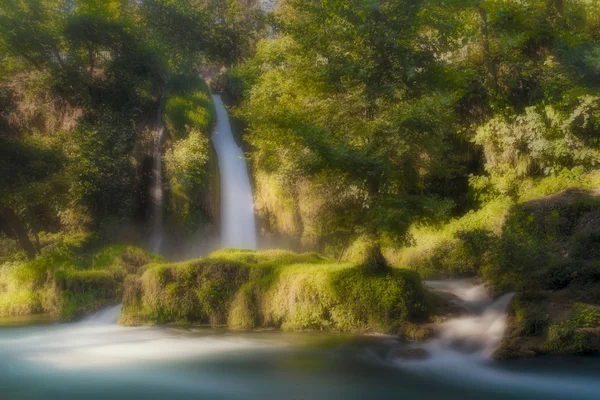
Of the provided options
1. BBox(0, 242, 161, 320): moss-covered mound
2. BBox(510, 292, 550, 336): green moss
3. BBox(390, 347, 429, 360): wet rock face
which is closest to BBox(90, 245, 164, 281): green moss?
BBox(0, 242, 161, 320): moss-covered mound

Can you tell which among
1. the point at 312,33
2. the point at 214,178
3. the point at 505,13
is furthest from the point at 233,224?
the point at 505,13

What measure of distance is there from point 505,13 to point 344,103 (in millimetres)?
11559

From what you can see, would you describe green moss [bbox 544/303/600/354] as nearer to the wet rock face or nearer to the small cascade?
the small cascade

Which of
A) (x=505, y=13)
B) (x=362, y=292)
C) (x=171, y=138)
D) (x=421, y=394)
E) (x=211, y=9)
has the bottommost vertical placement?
(x=421, y=394)

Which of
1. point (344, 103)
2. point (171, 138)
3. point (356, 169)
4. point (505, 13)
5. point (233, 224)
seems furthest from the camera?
point (171, 138)

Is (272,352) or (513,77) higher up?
(513,77)

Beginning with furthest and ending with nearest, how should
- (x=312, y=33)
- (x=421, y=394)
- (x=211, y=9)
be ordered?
(x=211, y=9)
(x=312, y=33)
(x=421, y=394)

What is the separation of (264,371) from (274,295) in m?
3.66

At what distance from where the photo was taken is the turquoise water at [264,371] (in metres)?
10.1

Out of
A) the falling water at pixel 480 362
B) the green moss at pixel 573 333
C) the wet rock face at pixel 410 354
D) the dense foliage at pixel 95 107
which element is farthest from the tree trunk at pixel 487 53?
the wet rock face at pixel 410 354

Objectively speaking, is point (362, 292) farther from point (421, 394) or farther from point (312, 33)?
point (312, 33)

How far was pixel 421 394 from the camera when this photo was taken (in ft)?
32.7

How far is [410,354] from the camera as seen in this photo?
39.2 ft

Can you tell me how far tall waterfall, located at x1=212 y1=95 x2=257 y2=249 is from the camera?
82.7 feet
